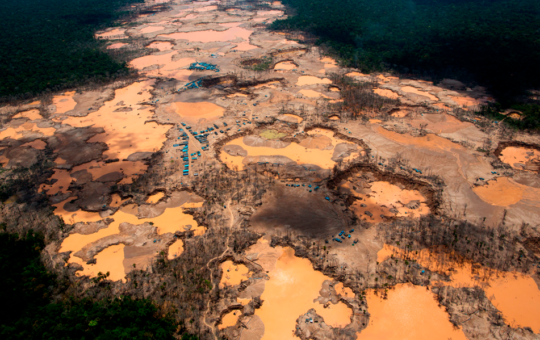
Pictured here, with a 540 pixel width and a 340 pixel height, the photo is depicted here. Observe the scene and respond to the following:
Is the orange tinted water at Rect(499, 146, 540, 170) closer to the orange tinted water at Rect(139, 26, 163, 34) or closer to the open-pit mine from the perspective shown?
the open-pit mine

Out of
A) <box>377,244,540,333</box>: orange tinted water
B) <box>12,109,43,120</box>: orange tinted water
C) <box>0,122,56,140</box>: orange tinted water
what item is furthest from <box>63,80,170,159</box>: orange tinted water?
<box>377,244,540,333</box>: orange tinted water

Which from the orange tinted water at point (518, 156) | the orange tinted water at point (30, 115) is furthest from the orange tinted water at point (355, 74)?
the orange tinted water at point (30, 115)

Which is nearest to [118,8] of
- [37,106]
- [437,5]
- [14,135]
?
[37,106]

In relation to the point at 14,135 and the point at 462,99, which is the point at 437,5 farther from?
the point at 14,135

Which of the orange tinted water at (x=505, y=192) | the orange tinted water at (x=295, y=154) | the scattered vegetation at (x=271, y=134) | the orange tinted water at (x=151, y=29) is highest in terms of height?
the orange tinted water at (x=151, y=29)

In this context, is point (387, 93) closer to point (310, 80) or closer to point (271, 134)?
point (310, 80)

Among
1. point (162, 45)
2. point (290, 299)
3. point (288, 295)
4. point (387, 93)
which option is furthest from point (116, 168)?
point (162, 45)

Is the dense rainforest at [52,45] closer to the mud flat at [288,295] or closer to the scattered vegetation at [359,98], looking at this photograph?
the scattered vegetation at [359,98]
